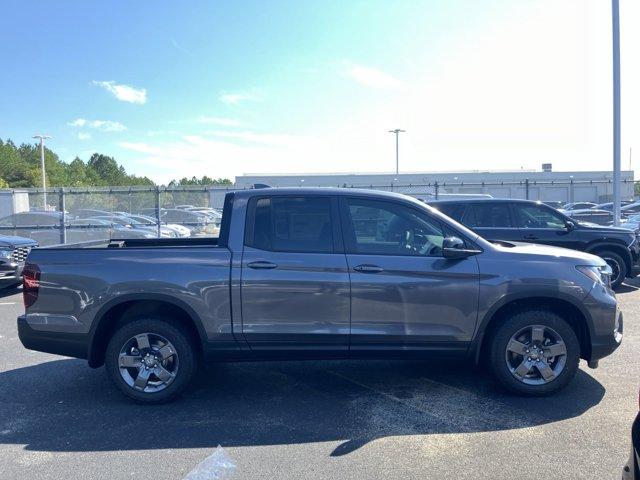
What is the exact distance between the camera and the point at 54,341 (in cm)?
→ 466

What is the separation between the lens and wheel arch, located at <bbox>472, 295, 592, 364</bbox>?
15.1 ft

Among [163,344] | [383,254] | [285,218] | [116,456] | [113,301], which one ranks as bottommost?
[116,456]

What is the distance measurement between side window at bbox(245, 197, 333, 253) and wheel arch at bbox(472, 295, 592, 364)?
1540mm

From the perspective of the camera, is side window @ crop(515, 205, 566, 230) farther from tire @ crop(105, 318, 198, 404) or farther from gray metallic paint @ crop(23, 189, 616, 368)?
tire @ crop(105, 318, 198, 404)

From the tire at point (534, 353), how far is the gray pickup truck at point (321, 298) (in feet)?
0.04

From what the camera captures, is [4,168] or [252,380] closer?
[252,380]

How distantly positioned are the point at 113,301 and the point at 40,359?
2330 mm

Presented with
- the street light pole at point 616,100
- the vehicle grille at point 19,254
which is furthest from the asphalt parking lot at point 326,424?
the street light pole at point 616,100

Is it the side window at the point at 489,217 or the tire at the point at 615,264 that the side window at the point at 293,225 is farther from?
the tire at the point at 615,264

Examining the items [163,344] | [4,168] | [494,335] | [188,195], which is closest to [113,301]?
[163,344]

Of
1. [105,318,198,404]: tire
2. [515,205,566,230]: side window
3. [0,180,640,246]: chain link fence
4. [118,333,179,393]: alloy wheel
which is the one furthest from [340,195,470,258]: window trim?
[0,180,640,246]: chain link fence

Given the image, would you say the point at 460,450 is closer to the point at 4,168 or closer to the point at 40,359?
the point at 40,359

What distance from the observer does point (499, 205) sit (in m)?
9.90

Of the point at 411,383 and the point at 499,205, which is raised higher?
the point at 499,205
